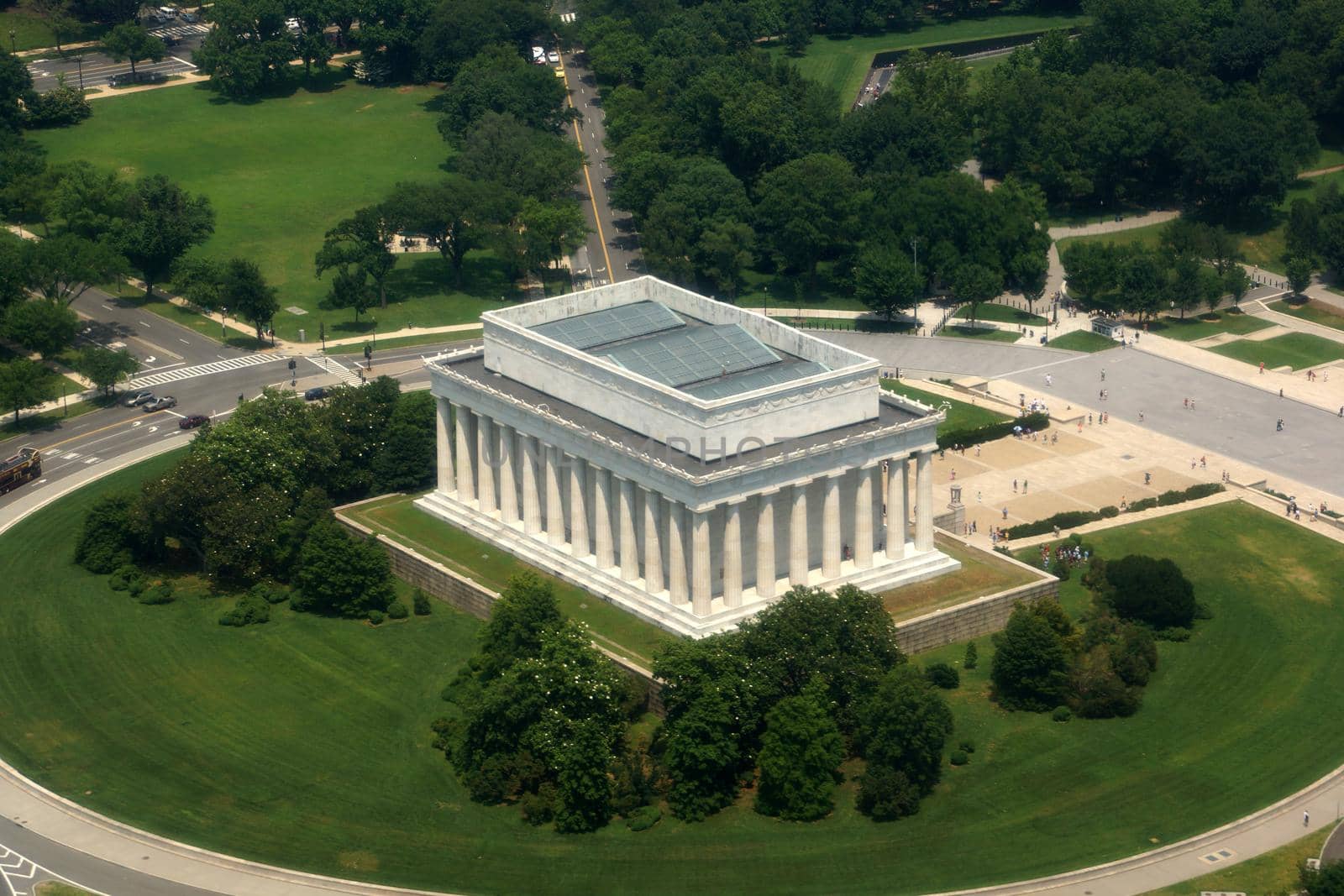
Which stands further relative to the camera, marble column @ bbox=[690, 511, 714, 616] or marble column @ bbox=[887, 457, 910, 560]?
marble column @ bbox=[887, 457, 910, 560]

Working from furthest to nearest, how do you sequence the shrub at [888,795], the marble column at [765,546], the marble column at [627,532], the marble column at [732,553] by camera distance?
the marble column at [627,532] < the marble column at [765,546] < the marble column at [732,553] < the shrub at [888,795]

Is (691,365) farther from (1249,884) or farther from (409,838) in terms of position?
(1249,884)

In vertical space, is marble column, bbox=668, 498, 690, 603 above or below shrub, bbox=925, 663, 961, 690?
above

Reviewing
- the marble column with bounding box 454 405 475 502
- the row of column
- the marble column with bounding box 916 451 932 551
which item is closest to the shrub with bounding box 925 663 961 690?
the row of column

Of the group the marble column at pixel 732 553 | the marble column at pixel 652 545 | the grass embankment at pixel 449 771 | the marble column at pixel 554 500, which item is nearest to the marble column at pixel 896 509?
the grass embankment at pixel 449 771

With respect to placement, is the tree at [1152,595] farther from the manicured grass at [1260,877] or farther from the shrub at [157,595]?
the shrub at [157,595]

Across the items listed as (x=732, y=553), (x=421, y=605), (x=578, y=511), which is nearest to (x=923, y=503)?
(x=732, y=553)

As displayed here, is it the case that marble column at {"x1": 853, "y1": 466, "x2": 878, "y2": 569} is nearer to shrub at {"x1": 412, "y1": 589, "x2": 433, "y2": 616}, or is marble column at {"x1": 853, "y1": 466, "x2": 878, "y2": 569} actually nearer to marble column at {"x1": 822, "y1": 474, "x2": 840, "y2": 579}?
marble column at {"x1": 822, "y1": 474, "x2": 840, "y2": 579}
